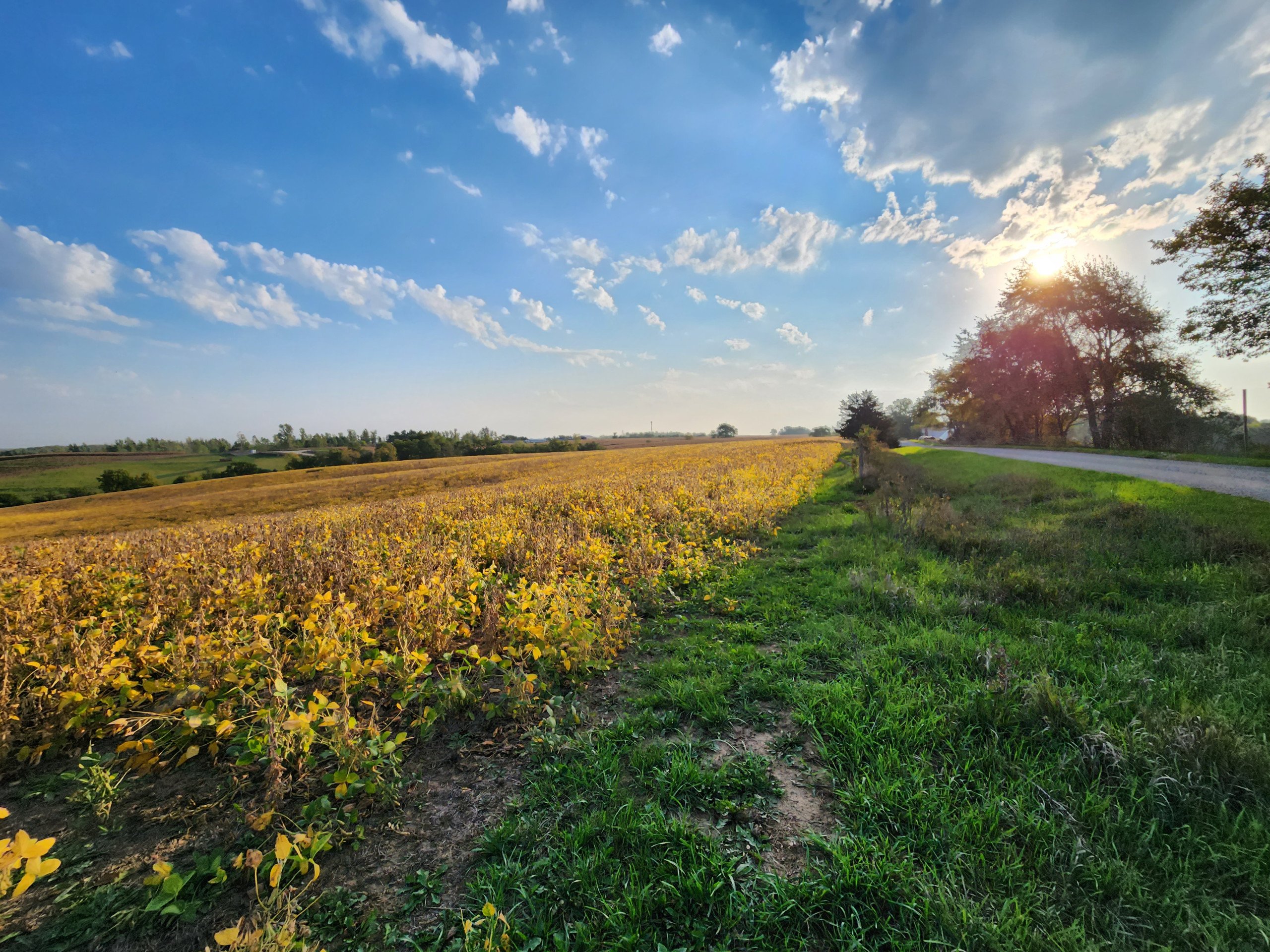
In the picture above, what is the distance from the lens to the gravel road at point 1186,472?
9594mm

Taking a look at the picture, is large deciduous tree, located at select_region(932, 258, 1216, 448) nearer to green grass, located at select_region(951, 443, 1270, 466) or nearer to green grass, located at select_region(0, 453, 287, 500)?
green grass, located at select_region(951, 443, 1270, 466)

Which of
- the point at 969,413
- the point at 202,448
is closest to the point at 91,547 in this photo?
the point at 969,413

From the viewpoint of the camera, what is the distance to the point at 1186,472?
42.2ft

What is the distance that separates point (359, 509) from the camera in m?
11.7

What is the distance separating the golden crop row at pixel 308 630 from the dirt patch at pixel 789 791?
154 cm

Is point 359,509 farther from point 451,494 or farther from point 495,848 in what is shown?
point 495,848

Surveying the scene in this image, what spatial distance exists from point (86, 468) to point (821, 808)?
242 ft

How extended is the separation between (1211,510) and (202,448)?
5008 inches

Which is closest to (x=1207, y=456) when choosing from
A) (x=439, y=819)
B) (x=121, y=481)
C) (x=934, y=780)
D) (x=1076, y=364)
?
(x=1076, y=364)

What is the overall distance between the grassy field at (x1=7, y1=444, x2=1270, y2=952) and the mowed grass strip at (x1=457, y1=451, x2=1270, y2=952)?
0.01 metres

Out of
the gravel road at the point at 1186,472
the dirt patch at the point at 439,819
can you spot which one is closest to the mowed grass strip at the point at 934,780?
the dirt patch at the point at 439,819

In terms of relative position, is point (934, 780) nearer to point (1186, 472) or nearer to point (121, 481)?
point (1186, 472)

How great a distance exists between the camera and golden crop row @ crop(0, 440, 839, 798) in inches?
116

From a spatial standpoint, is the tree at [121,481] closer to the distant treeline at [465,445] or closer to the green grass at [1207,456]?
the distant treeline at [465,445]
